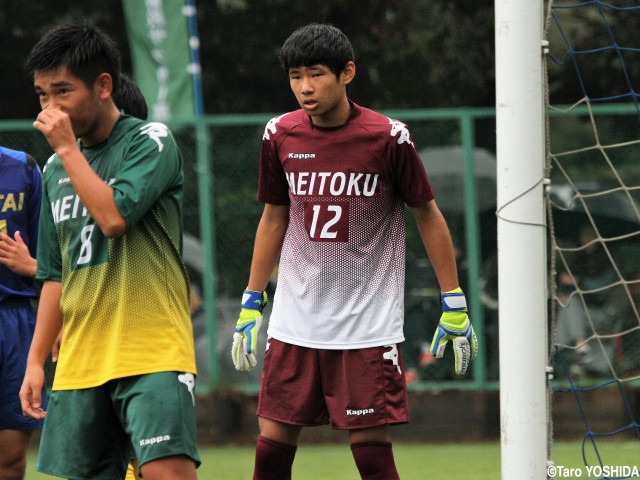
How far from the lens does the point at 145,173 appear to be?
399 cm

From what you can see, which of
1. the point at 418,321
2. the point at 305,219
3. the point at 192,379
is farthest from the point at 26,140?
the point at 192,379

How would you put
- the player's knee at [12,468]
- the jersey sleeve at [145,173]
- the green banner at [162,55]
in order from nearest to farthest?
the jersey sleeve at [145,173], the player's knee at [12,468], the green banner at [162,55]

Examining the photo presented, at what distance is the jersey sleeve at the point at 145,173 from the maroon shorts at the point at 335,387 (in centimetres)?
108

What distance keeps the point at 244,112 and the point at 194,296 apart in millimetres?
4034

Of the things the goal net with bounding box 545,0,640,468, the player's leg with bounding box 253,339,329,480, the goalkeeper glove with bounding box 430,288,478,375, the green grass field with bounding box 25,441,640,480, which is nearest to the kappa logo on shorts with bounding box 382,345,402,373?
the goalkeeper glove with bounding box 430,288,478,375

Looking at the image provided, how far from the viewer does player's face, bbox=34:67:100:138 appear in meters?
4.00

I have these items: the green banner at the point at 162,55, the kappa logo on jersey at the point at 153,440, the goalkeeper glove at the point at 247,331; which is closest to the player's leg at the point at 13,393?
the goalkeeper glove at the point at 247,331

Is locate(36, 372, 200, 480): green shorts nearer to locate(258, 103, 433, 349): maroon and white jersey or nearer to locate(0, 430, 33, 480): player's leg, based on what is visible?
locate(258, 103, 433, 349): maroon and white jersey

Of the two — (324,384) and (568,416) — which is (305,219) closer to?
(324,384)

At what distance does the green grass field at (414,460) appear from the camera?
27.5 feet

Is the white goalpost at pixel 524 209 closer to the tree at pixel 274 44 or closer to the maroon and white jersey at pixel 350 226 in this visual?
the maroon and white jersey at pixel 350 226

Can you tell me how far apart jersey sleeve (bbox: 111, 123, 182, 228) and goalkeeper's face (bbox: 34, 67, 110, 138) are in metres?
0.18

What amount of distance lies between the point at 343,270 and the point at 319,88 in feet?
2.31

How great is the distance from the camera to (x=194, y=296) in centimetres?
1073
